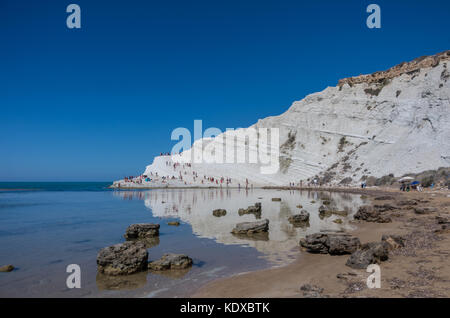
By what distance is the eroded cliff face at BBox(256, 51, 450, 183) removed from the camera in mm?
43062

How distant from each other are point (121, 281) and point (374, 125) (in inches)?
2240

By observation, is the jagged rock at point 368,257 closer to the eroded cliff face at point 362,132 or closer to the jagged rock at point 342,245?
the jagged rock at point 342,245

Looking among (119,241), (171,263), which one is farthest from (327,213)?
(171,263)

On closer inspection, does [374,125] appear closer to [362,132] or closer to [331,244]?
[362,132]

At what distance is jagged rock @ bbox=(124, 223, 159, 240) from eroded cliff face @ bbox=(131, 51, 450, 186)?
38.5m

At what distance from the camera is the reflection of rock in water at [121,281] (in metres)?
6.89

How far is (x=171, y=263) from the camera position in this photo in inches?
326

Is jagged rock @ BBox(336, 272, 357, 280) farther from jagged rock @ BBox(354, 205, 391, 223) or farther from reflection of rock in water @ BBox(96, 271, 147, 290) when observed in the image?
jagged rock @ BBox(354, 205, 391, 223)

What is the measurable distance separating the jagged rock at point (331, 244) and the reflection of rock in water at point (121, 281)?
5.04 m

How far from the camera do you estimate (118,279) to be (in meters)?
7.47

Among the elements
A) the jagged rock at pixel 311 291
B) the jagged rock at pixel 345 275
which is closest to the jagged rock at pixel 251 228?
the jagged rock at pixel 345 275

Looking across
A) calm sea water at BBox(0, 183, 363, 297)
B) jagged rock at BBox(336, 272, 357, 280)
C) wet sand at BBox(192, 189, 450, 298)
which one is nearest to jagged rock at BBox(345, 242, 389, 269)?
wet sand at BBox(192, 189, 450, 298)
